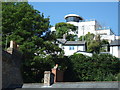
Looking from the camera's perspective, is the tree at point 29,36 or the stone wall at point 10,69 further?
the tree at point 29,36

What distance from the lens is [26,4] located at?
95.3ft

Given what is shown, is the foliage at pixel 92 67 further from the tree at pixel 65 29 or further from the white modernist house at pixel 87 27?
the white modernist house at pixel 87 27

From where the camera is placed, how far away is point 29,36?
2711 cm

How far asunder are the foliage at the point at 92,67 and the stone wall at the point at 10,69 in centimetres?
1431

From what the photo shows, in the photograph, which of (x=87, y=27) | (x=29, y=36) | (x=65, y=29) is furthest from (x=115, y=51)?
(x=87, y=27)

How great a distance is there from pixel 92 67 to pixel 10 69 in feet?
60.8

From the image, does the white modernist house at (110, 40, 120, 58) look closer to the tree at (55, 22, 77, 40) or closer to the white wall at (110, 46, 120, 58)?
the white wall at (110, 46, 120, 58)

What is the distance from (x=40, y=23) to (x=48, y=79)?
12284 millimetres

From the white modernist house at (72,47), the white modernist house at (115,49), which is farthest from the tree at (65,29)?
the white modernist house at (115,49)

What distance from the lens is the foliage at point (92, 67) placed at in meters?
33.6

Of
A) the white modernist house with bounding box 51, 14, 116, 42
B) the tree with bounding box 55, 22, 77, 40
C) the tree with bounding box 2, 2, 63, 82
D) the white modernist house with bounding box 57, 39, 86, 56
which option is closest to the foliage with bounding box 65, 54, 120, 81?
the tree with bounding box 2, 2, 63, 82

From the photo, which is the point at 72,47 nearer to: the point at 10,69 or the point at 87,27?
the point at 87,27

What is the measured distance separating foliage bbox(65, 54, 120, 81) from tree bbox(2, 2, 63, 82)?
21.9 ft

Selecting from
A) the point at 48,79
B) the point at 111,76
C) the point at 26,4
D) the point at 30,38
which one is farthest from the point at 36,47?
the point at 111,76
